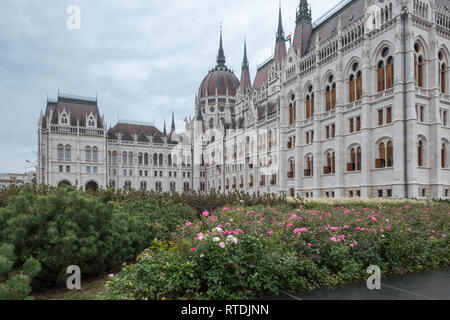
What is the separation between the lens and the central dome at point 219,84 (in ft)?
281

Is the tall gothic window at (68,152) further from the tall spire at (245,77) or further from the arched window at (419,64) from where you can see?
the arched window at (419,64)

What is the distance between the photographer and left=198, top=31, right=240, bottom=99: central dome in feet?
281

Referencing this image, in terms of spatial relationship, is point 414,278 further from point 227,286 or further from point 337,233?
point 227,286

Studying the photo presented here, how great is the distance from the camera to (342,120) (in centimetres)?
3309

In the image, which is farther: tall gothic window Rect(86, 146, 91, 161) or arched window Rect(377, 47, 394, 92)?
tall gothic window Rect(86, 146, 91, 161)

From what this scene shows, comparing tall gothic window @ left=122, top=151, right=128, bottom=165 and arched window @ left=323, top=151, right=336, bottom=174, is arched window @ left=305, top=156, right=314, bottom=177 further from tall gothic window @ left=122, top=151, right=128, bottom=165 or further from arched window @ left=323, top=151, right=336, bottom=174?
tall gothic window @ left=122, top=151, right=128, bottom=165

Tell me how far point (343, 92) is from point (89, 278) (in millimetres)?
31910

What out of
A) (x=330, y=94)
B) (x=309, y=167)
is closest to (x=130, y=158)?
A: (x=309, y=167)

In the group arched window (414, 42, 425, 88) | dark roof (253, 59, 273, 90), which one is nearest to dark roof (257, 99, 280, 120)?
dark roof (253, 59, 273, 90)

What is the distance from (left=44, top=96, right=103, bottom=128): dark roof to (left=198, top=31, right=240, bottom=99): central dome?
1174 inches

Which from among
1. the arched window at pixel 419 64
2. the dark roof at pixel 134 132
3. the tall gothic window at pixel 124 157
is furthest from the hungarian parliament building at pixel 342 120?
the dark roof at pixel 134 132

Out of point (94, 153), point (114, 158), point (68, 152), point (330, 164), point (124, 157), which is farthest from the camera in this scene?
point (124, 157)

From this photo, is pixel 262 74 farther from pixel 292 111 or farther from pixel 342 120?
pixel 342 120

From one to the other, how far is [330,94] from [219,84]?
178 feet
